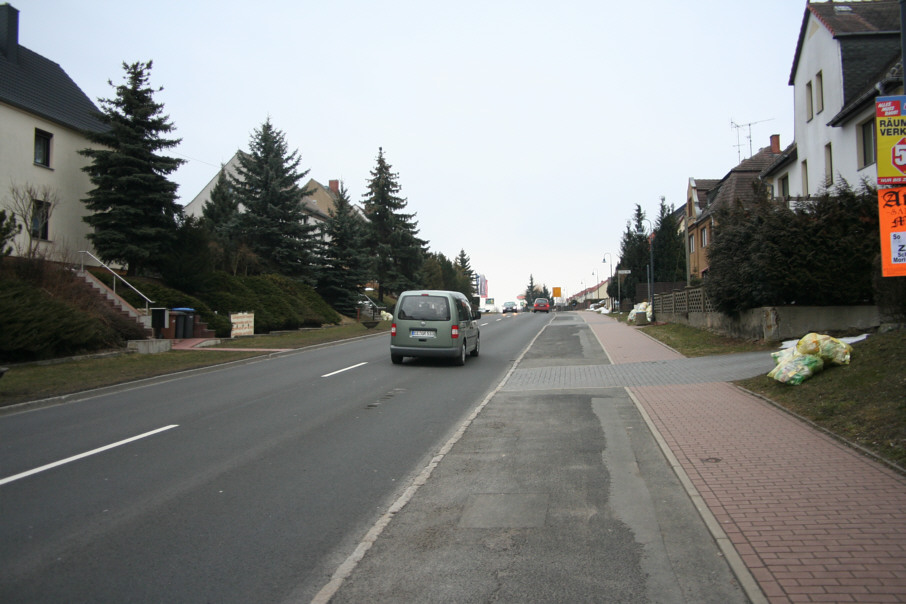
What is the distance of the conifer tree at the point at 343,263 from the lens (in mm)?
40656

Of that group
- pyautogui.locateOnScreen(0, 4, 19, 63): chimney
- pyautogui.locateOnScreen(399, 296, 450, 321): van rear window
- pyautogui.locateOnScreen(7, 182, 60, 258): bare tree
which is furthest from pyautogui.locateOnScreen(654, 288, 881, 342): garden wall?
pyautogui.locateOnScreen(0, 4, 19, 63): chimney

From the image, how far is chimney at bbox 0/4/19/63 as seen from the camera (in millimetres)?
26750

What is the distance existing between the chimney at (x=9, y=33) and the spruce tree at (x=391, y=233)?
30.2 meters

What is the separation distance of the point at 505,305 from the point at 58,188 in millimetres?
62208

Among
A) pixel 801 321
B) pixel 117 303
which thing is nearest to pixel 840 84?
pixel 801 321

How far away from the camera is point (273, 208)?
36312 mm

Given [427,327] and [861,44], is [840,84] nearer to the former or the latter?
[861,44]

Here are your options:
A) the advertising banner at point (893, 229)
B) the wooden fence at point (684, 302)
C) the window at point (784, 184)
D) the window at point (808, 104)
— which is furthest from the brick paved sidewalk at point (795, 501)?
the window at point (784, 184)

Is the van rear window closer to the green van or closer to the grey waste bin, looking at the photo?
the green van

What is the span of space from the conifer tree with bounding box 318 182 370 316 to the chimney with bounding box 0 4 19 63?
18138 millimetres

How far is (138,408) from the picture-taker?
991 cm

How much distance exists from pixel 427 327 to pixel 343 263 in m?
25.7

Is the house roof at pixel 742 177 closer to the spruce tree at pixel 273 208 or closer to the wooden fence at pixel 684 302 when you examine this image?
the wooden fence at pixel 684 302

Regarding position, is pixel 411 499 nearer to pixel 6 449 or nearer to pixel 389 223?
pixel 6 449
